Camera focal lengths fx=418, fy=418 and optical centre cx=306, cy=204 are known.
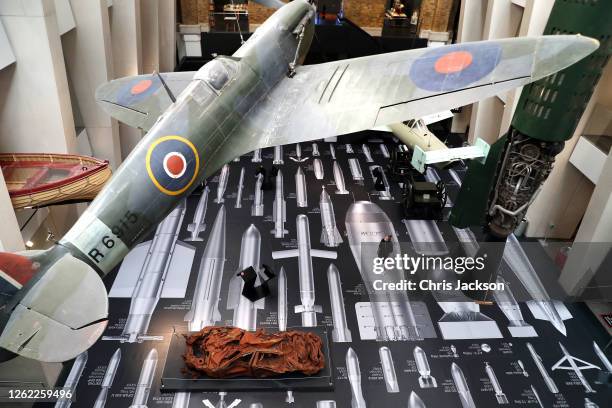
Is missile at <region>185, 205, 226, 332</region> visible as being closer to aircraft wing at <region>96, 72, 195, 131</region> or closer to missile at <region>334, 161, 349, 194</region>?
aircraft wing at <region>96, 72, 195, 131</region>

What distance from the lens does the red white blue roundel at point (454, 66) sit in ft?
20.2

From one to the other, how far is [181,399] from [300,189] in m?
6.82

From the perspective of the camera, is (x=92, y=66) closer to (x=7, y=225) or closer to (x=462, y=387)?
(x=7, y=225)

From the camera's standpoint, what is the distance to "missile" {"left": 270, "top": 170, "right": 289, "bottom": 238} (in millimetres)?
10680

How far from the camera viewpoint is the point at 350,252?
10.1 meters

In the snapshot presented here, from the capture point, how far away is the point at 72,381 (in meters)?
7.17

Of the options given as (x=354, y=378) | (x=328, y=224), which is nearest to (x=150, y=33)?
(x=328, y=224)

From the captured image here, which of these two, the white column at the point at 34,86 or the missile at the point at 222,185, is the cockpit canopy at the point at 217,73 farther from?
the missile at the point at 222,185

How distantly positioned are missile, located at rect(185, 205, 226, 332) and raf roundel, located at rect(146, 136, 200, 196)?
3.00m

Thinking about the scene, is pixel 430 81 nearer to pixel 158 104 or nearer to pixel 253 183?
pixel 158 104

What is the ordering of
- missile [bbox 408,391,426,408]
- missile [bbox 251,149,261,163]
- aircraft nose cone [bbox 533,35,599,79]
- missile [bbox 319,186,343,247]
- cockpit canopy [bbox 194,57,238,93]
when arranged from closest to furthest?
1. aircraft nose cone [bbox 533,35,599,79]
2. missile [bbox 408,391,426,408]
3. cockpit canopy [bbox 194,57,238,93]
4. missile [bbox 319,186,343,247]
5. missile [bbox 251,149,261,163]

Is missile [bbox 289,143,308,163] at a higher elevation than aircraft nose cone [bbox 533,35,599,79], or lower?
lower

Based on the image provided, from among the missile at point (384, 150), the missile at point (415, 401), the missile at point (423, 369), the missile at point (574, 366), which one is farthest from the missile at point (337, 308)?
the missile at point (384, 150)

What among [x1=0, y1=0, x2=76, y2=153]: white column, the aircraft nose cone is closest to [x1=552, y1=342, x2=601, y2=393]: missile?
the aircraft nose cone
